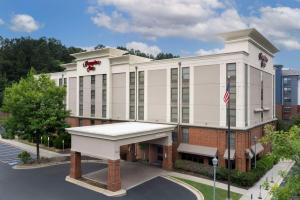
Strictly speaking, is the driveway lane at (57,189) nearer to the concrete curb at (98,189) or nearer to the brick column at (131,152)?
the concrete curb at (98,189)

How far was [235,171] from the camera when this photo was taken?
3028cm

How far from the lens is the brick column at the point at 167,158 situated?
3378 cm

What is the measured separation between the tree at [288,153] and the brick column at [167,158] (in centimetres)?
2146

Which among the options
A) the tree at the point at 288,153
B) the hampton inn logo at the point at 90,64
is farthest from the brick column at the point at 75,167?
the tree at the point at 288,153

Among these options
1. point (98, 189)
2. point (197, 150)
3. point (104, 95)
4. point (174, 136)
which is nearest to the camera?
point (98, 189)

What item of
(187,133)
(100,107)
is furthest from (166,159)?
(100,107)

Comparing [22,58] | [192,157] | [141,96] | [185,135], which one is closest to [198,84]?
[185,135]

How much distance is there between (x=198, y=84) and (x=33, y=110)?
20347mm

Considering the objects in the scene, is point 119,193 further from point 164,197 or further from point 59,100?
point 59,100

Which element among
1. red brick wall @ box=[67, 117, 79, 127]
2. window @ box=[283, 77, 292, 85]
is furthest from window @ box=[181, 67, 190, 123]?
window @ box=[283, 77, 292, 85]

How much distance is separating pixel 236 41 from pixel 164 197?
746 inches

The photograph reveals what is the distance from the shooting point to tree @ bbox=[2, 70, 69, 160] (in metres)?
35.3

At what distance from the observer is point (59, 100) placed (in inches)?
1501

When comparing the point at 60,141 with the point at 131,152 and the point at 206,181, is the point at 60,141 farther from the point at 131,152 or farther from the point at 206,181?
the point at 206,181
